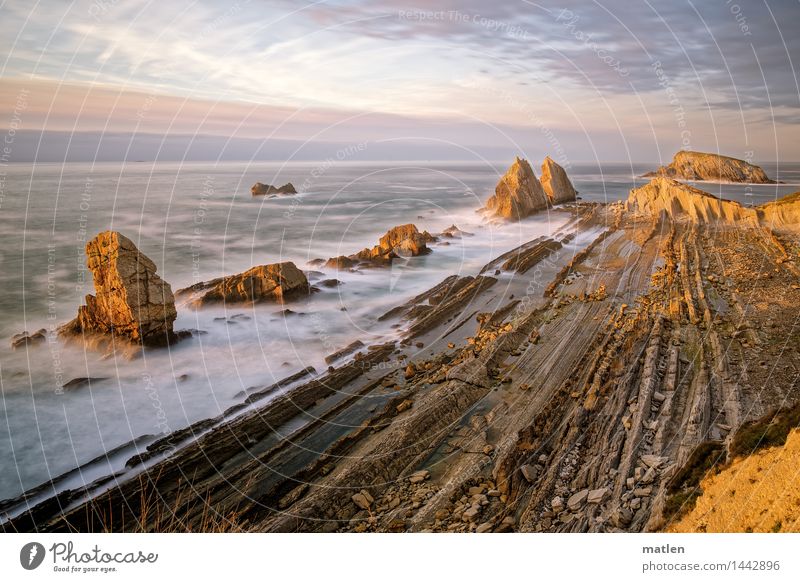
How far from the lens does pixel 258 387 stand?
9172mm

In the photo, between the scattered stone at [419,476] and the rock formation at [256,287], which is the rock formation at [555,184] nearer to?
the rock formation at [256,287]

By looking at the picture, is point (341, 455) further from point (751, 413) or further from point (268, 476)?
point (751, 413)

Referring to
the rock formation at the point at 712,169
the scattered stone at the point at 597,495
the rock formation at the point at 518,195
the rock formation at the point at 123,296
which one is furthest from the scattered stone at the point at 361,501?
the rock formation at the point at 518,195

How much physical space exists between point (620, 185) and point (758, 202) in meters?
21.6

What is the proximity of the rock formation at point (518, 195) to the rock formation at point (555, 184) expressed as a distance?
1.12 m

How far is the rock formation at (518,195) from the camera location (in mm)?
27703

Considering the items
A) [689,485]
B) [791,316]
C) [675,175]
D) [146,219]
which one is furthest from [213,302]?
[675,175]

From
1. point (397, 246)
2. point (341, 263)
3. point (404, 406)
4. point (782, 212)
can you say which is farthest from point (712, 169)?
point (404, 406)

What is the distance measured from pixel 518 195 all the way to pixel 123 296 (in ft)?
76.7

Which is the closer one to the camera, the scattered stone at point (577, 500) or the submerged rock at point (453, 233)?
the scattered stone at point (577, 500)

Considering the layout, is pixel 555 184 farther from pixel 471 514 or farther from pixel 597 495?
pixel 471 514

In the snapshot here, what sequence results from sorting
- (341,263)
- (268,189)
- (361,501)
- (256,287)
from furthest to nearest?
1. (268,189)
2. (341,263)
3. (256,287)
4. (361,501)

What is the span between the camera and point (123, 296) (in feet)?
32.7

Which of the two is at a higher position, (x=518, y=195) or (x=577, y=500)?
(x=518, y=195)
